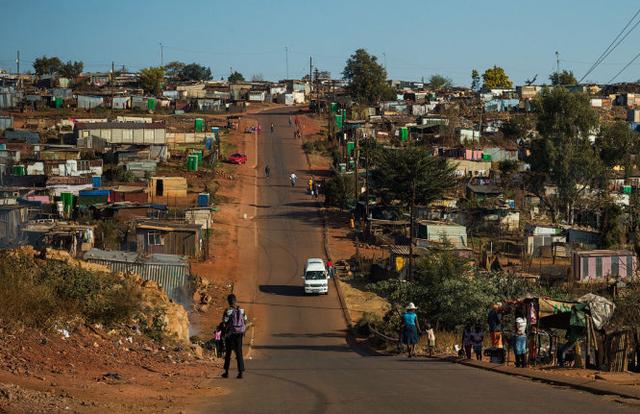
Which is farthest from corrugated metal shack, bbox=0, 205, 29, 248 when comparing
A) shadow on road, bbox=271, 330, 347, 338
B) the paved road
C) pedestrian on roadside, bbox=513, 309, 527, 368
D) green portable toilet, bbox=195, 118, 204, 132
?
green portable toilet, bbox=195, 118, 204, 132

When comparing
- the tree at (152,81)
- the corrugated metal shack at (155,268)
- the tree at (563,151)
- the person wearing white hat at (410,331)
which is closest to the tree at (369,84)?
the tree at (152,81)

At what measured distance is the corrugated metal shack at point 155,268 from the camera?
31.0 m

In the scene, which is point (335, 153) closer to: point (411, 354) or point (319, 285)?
point (319, 285)

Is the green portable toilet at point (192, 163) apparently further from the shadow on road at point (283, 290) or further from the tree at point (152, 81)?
the tree at point (152, 81)

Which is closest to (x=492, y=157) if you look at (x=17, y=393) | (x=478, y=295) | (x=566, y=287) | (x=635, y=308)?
(x=566, y=287)

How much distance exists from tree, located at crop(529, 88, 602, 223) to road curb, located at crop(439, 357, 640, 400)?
43170mm

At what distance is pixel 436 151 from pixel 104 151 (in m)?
25.0

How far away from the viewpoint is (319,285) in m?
36.6

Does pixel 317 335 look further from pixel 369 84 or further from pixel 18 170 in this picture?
pixel 369 84

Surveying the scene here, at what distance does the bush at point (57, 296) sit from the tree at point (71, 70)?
4783 inches

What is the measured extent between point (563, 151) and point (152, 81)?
6915 centimetres

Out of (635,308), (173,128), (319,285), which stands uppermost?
(173,128)

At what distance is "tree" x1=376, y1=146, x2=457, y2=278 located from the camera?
170 feet

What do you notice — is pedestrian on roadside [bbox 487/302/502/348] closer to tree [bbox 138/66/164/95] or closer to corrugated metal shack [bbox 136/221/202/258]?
corrugated metal shack [bbox 136/221/202/258]
